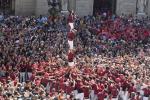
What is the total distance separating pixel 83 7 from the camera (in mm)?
63219

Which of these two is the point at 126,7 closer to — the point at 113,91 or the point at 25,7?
the point at 25,7

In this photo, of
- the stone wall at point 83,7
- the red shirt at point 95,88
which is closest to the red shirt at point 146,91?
the red shirt at point 95,88

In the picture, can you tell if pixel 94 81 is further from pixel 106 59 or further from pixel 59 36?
pixel 59 36

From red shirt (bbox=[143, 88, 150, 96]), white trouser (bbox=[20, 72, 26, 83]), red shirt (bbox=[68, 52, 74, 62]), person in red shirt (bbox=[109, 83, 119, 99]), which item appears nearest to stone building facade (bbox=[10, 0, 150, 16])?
red shirt (bbox=[68, 52, 74, 62])

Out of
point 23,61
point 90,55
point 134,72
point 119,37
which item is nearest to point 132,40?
point 119,37

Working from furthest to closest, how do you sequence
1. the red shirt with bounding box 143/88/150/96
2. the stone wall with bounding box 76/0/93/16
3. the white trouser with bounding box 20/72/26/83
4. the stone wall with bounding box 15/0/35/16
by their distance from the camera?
the stone wall with bounding box 76/0/93/16, the stone wall with bounding box 15/0/35/16, the white trouser with bounding box 20/72/26/83, the red shirt with bounding box 143/88/150/96

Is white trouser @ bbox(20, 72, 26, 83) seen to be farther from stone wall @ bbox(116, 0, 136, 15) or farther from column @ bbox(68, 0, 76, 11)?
stone wall @ bbox(116, 0, 136, 15)

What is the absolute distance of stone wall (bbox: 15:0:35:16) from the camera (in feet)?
200

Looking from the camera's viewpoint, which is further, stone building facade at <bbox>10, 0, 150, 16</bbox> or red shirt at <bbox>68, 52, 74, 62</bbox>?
stone building facade at <bbox>10, 0, 150, 16</bbox>

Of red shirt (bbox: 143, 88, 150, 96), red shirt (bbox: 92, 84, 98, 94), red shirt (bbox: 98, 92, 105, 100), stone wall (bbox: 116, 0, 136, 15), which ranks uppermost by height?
stone wall (bbox: 116, 0, 136, 15)

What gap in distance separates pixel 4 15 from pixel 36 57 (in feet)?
44.5

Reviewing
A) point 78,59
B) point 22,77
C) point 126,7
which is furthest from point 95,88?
point 126,7

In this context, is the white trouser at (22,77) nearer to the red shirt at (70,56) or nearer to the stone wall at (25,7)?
the red shirt at (70,56)

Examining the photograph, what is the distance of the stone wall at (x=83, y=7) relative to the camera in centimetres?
6300
